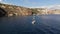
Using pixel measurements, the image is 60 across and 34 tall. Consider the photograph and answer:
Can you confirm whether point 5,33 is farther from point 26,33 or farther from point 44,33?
point 44,33

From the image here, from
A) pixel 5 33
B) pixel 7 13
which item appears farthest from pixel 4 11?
pixel 5 33

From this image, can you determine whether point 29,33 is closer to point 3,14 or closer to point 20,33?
point 20,33

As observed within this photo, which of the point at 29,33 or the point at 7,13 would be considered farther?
the point at 7,13

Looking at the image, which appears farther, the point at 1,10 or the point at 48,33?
the point at 1,10

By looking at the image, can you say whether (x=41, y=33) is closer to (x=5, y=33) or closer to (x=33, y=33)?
(x=33, y=33)

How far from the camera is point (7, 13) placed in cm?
19925

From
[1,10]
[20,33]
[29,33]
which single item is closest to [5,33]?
[20,33]

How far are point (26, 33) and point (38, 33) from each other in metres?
5.57

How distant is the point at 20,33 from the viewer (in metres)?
58.2

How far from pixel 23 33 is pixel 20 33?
1477 mm

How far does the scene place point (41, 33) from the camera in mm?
57438

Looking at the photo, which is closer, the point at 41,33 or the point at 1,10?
the point at 41,33

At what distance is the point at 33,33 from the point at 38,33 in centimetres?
231

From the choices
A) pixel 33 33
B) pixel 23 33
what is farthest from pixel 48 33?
pixel 23 33
